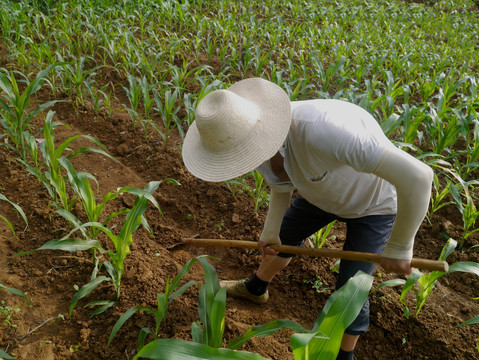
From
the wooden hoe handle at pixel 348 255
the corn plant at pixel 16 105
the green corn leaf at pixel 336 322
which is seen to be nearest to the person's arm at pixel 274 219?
the wooden hoe handle at pixel 348 255

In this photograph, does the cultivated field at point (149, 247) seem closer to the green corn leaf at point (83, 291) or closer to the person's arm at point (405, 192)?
the green corn leaf at point (83, 291)

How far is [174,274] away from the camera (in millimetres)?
2174

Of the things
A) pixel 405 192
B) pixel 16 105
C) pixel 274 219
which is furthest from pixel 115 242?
pixel 16 105

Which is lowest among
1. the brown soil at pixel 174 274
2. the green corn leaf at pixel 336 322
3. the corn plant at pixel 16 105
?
the brown soil at pixel 174 274

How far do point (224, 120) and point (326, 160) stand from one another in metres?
0.39

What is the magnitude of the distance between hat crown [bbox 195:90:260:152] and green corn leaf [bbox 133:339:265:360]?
24.2 inches

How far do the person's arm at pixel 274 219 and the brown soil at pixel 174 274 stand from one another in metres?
0.47

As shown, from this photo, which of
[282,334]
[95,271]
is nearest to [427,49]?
[282,334]

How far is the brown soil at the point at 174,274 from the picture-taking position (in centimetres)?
179

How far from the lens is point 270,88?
140cm

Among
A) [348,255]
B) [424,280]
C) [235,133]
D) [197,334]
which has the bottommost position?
[197,334]

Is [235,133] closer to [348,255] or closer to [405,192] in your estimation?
[405,192]

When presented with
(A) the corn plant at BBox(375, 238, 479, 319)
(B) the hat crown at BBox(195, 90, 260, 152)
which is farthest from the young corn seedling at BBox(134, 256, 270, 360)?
(A) the corn plant at BBox(375, 238, 479, 319)

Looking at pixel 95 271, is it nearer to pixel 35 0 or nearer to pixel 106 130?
pixel 106 130
